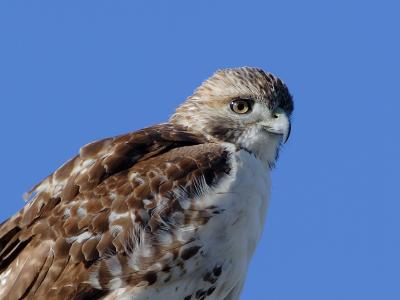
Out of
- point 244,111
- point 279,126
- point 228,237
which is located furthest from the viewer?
point 244,111

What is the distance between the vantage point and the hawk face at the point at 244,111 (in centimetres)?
1080

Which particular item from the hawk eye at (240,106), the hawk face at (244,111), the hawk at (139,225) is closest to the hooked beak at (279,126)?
the hawk face at (244,111)

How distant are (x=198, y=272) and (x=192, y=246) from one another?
0.19m

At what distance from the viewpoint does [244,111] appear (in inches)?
431

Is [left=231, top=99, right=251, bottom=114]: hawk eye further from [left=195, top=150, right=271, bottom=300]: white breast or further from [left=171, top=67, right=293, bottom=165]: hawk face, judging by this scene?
[left=195, top=150, right=271, bottom=300]: white breast

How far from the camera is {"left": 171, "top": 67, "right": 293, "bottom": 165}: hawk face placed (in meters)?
10.8

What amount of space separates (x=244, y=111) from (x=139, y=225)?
148 cm

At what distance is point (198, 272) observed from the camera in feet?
32.5

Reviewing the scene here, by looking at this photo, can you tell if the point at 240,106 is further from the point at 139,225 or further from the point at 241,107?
the point at 139,225

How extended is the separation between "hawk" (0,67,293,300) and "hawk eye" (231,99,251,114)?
0.49m

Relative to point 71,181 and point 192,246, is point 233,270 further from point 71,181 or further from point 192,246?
point 71,181

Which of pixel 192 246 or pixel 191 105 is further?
pixel 191 105

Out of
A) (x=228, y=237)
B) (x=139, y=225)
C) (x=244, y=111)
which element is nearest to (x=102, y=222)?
(x=139, y=225)

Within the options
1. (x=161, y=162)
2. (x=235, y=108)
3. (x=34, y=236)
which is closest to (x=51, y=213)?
(x=34, y=236)
